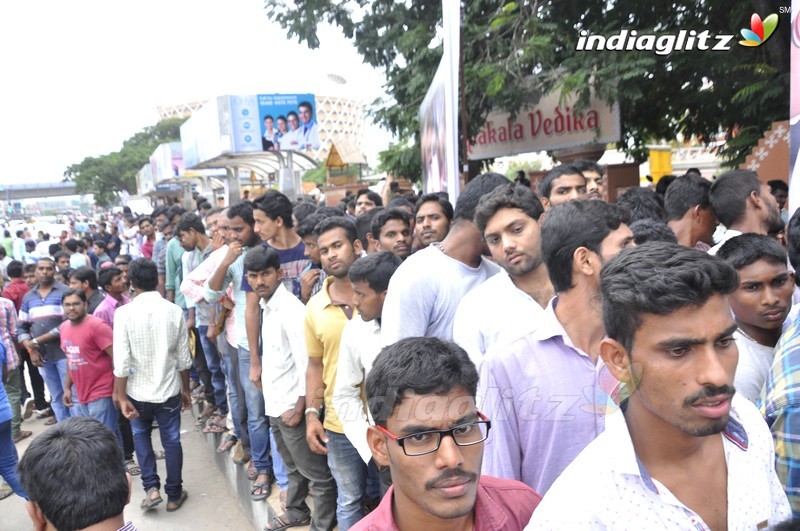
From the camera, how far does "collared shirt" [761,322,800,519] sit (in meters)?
1.51

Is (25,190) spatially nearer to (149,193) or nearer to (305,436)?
(149,193)

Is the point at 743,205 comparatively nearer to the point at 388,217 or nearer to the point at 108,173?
the point at 388,217

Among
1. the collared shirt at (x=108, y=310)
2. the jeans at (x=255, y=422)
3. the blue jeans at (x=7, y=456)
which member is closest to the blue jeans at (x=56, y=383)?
the collared shirt at (x=108, y=310)

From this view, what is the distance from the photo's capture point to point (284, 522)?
174 inches

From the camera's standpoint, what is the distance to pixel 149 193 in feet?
185

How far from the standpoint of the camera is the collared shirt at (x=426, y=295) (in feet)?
9.64

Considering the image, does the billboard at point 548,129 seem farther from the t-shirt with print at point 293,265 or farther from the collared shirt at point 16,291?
the collared shirt at point 16,291

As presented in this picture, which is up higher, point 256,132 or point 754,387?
point 256,132

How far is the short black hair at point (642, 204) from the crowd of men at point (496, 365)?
Result: 2 cm

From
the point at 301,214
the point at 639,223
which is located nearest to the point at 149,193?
the point at 301,214

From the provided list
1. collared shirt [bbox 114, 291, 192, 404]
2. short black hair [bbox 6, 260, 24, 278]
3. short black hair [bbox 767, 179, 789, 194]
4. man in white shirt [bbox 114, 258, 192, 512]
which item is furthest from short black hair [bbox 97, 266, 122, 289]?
short black hair [bbox 767, 179, 789, 194]

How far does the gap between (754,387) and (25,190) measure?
118 meters

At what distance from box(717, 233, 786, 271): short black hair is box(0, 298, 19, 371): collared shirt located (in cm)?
606

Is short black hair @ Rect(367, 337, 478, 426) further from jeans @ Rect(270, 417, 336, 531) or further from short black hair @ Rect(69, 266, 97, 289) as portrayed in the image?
short black hair @ Rect(69, 266, 97, 289)
